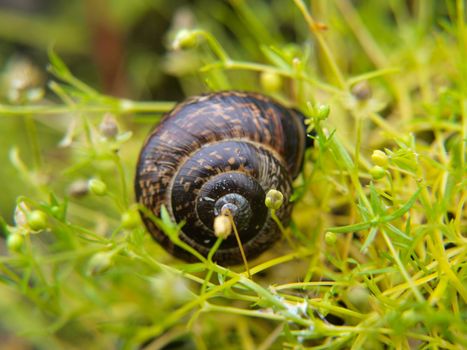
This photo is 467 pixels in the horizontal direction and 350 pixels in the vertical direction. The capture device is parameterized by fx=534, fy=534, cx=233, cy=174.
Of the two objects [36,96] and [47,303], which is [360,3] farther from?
[47,303]

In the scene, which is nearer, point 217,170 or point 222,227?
point 222,227

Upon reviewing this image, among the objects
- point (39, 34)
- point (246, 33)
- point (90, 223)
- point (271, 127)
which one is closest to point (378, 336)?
point (271, 127)

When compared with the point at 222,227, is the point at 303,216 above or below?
below

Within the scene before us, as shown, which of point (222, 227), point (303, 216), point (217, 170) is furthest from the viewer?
point (303, 216)

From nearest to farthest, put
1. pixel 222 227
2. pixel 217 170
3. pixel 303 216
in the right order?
pixel 222 227
pixel 217 170
pixel 303 216

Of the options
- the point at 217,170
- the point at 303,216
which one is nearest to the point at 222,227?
the point at 217,170

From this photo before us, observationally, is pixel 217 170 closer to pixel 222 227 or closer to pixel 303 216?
pixel 222 227
